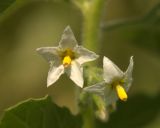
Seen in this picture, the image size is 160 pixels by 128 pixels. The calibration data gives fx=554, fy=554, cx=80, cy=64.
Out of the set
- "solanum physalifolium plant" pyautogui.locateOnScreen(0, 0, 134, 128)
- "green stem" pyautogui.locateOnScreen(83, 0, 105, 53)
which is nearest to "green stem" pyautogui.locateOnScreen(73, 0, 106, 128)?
"green stem" pyautogui.locateOnScreen(83, 0, 105, 53)

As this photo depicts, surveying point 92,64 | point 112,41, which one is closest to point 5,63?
point 112,41

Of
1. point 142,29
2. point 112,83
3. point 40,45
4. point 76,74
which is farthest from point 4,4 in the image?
point 40,45

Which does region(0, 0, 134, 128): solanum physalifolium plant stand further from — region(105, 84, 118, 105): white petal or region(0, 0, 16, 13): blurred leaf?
region(0, 0, 16, 13): blurred leaf

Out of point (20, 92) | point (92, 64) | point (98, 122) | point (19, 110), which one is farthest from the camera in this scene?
point (20, 92)

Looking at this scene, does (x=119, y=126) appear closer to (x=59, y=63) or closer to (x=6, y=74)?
(x=59, y=63)

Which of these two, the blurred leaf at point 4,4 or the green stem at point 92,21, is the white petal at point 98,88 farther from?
the blurred leaf at point 4,4

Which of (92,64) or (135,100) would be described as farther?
(135,100)

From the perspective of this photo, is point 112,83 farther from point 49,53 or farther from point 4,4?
point 4,4
